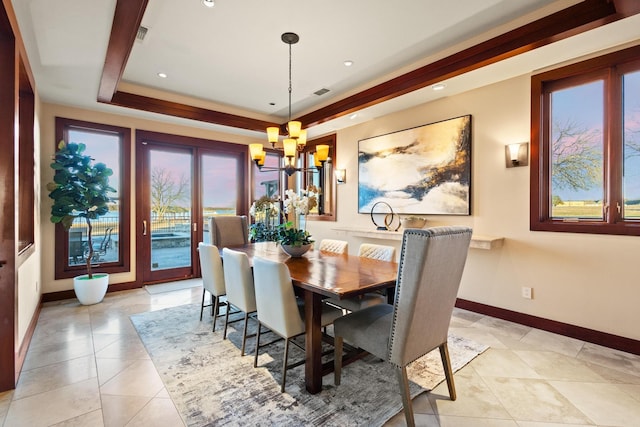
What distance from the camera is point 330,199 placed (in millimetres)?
5793

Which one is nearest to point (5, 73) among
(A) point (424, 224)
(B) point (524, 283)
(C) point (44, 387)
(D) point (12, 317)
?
(D) point (12, 317)

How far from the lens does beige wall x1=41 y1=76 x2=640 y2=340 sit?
2742 millimetres

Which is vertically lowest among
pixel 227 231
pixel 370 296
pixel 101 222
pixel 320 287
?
pixel 370 296

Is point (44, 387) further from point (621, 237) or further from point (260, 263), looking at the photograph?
point (621, 237)

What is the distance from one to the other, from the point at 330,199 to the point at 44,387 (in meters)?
4.47

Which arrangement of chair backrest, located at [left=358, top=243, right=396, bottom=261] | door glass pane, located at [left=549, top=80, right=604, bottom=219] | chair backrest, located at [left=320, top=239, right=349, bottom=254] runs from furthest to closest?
chair backrest, located at [left=320, top=239, right=349, bottom=254], chair backrest, located at [left=358, top=243, right=396, bottom=261], door glass pane, located at [left=549, top=80, right=604, bottom=219]

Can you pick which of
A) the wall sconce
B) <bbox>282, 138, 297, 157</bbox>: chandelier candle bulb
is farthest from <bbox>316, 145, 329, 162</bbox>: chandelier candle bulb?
the wall sconce

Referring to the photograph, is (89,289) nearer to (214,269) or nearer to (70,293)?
(70,293)

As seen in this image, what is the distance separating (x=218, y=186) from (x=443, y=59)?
13.8 feet

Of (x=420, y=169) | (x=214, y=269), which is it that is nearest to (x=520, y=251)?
(x=420, y=169)

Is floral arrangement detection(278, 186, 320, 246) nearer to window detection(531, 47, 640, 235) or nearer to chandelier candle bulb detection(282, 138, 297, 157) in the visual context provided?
chandelier candle bulb detection(282, 138, 297, 157)

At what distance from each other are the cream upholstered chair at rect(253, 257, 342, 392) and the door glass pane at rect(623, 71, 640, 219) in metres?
2.84

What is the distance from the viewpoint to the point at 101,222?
4.59 m

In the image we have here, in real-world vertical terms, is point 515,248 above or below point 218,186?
below
